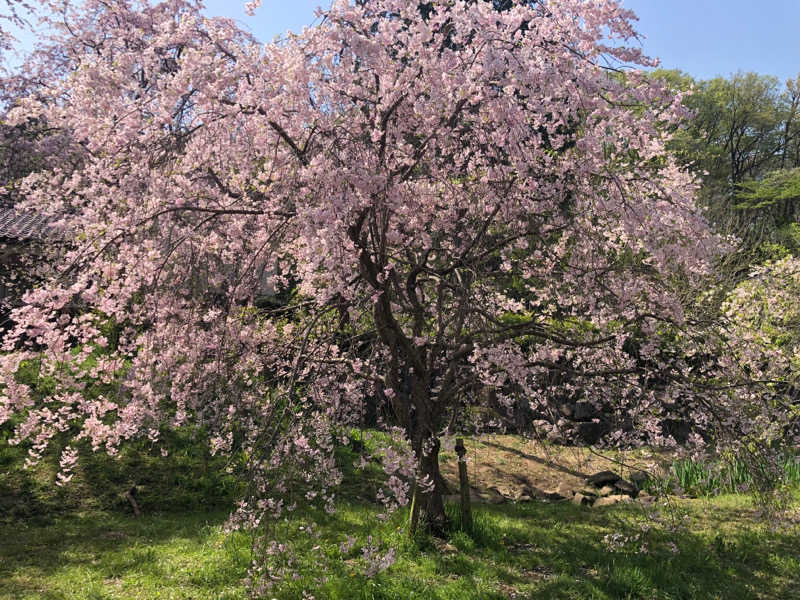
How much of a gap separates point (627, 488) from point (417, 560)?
495 centimetres

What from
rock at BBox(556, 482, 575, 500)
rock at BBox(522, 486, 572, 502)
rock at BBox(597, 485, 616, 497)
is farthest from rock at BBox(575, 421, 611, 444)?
rock at BBox(522, 486, 572, 502)

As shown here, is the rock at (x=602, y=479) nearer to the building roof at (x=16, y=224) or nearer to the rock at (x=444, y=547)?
the rock at (x=444, y=547)

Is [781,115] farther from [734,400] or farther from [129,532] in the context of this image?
[129,532]

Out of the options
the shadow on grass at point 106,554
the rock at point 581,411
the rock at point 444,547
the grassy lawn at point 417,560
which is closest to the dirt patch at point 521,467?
the rock at point 581,411

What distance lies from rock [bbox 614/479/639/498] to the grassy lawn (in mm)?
1460

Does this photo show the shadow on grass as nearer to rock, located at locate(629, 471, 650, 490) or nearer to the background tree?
the background tree

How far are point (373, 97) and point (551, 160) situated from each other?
177 centimetres

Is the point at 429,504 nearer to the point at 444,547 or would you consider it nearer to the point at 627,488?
the point at 444,547

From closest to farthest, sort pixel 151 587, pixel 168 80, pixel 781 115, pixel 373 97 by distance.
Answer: pixel 168 80 → pixel 373 97 → pixel 151 587 → pixel 781 115

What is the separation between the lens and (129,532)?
7160mm

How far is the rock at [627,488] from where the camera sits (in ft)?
30.6

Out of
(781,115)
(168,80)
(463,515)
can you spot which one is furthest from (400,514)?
(781,115)

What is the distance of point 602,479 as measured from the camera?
31.9 ft

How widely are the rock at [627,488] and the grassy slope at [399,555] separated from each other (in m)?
1.07
